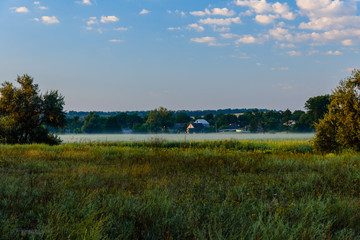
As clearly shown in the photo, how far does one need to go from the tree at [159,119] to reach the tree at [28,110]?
6632 cm

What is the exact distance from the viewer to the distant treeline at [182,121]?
304ft

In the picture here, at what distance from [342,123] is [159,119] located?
8106cm

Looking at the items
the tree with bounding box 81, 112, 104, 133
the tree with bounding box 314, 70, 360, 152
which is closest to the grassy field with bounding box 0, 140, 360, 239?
the tree with bounding box 314, 70, 360, 152

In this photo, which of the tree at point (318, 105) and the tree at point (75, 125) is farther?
the tree at point (75, 125)

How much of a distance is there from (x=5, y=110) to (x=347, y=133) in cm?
3164

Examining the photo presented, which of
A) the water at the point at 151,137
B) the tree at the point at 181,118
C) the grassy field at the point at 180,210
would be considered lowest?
the water at the point at 151,137

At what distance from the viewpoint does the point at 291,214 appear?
210 inches

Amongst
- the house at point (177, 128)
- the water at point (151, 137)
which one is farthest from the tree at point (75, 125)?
the water at point (151, 137)

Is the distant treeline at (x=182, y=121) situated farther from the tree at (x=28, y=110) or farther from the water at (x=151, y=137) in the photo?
the tree at (x=28, y=110)

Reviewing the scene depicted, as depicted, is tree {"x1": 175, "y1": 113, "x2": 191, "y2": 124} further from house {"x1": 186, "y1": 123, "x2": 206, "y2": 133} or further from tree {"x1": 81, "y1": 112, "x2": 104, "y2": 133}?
tree {"x1": 81, "y1": 112, "x2": 104, "y2": 133}

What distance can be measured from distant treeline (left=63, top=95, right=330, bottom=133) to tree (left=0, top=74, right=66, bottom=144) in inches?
2373

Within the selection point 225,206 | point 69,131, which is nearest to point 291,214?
point 225,206

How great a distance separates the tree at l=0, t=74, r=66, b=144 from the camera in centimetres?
2997

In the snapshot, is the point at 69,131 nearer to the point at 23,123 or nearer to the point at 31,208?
the point at 23,123
